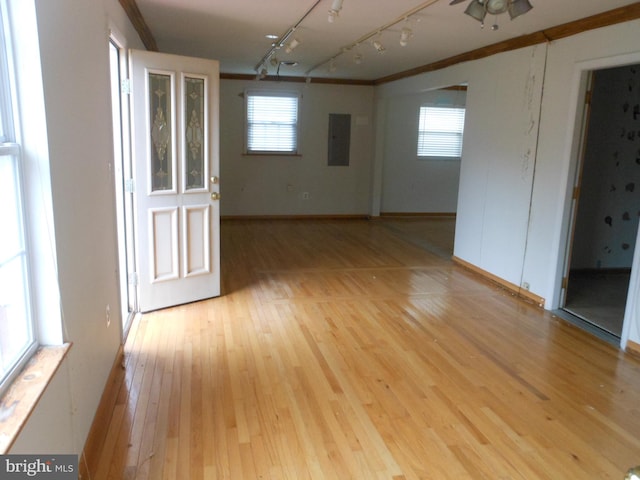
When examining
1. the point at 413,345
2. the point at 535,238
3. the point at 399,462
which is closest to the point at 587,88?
the point at 535,238

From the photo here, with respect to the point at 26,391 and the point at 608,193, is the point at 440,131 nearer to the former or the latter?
the point at 608,193

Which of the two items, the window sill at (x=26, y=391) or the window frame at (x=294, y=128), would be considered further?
the window frame at (x=294, y=128)

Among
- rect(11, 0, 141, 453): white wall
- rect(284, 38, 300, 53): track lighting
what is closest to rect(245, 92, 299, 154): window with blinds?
rect(284, 38, 300, 53): track lighting

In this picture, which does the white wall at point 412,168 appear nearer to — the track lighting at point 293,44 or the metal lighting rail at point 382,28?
the metal lighting rail at point 382,28

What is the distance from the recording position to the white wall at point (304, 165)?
826 cm

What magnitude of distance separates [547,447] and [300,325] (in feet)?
6.55

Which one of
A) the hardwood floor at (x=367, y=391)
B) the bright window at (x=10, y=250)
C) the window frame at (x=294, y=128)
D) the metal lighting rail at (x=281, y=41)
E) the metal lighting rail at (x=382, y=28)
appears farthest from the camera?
the window frame at (x=294, y=128)

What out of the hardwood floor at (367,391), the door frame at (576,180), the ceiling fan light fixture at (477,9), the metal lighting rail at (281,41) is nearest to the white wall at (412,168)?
the metal lighting rail at (281,41)

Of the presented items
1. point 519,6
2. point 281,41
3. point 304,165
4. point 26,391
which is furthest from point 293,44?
point 304,165

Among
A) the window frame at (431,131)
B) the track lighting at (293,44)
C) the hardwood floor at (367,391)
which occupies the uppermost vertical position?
the track lighting at (293,44)

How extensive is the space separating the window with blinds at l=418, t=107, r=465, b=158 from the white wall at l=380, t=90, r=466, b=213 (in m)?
0.10

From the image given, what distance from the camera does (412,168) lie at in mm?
9094

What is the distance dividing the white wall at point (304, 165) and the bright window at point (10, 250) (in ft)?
21.8

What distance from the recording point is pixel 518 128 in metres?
4.87
